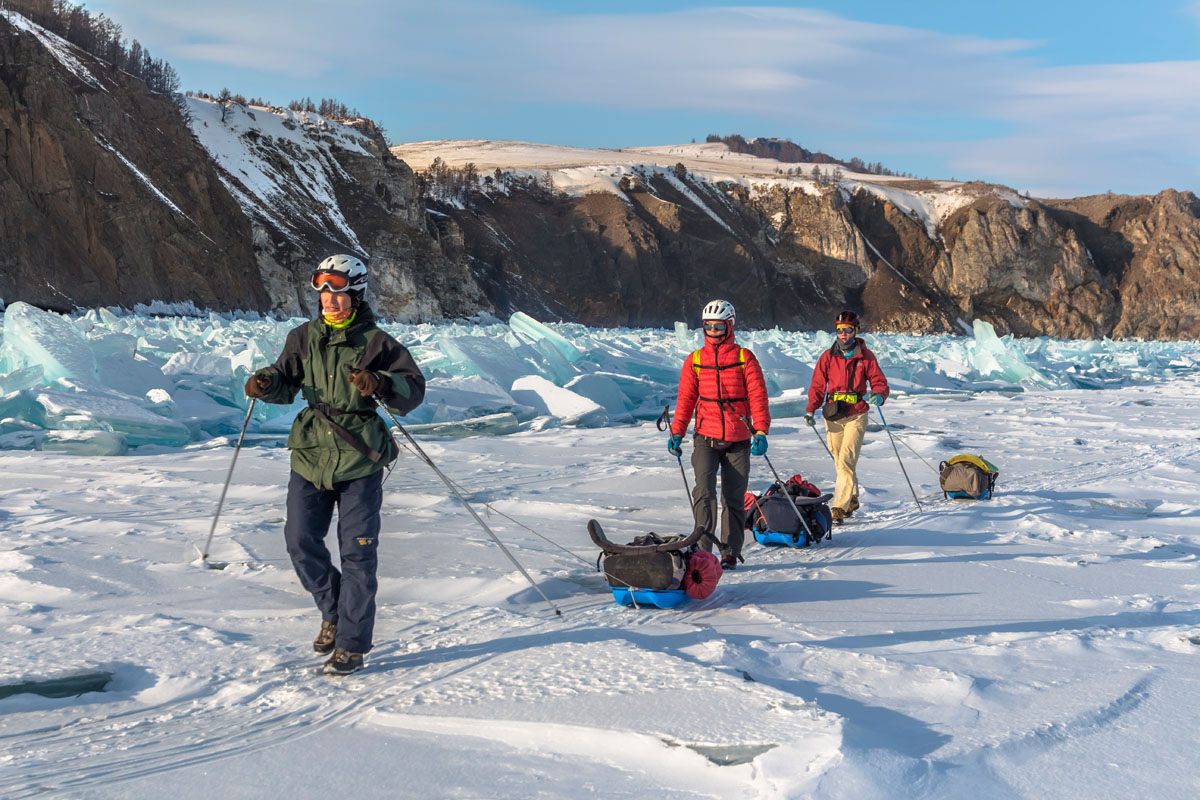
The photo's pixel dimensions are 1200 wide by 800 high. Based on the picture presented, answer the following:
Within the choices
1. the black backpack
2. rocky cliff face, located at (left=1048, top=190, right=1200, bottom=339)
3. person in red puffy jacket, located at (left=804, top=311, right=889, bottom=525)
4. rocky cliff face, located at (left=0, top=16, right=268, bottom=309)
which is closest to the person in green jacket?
the black backpack

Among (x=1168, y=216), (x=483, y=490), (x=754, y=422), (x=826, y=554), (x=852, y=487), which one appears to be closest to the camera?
(x=754, y=422)

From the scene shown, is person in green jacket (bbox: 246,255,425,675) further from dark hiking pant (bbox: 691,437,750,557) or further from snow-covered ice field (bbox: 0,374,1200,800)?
dark hiking pant (bbox: 691,437,750,557)

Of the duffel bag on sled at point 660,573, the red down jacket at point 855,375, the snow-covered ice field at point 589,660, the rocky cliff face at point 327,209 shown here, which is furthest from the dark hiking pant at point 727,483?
the rocky cliff face at point 327,209

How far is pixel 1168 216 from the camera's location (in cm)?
7712

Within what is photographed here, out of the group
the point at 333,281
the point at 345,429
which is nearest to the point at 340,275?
the point at 333,281

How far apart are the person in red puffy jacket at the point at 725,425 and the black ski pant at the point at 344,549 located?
202 centimetres

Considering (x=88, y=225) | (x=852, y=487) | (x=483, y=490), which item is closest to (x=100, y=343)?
(x=483, y=490)

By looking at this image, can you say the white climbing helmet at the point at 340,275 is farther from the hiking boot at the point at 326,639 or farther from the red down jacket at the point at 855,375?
the red down jacket at the point at 855,375

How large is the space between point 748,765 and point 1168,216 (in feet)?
289

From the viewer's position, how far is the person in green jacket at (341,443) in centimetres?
326

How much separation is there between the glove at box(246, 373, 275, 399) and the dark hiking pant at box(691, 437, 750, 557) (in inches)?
90.2

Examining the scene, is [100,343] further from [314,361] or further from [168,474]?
[314,361]

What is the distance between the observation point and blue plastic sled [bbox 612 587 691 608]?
13.6 feet

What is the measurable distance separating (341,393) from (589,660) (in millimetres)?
1250
